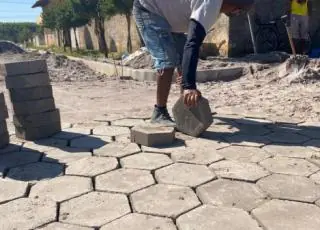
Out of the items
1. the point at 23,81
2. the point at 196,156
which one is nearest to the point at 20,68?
the point at 23,81

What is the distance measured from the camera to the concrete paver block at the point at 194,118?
3.15 metres

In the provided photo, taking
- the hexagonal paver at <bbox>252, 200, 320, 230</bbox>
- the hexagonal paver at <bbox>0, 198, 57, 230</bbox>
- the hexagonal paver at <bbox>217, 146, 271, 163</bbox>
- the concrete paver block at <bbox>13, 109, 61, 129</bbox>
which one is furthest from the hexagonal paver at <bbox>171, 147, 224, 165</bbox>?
the concrete paver block at <bbox>13, 109, 61, 129</bbox>

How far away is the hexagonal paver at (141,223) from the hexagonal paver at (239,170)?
0.67 meters

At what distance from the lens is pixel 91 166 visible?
2.59 meters

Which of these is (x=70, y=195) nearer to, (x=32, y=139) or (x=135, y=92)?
(x=32, y=139)

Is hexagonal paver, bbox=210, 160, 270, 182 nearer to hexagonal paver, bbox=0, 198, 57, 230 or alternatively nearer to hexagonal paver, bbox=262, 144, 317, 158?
hexagonal paver, bbox=262, 144, 317, 158


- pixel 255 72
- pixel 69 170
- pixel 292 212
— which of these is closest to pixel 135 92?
pixel 255 72

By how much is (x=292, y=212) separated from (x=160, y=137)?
1.34 meters

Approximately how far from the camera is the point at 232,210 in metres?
1.93

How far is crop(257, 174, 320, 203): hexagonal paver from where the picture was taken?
2.06m

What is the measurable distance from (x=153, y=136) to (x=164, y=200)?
3.21 ft

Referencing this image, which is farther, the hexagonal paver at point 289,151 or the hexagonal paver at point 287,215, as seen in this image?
the hexagonal paver at point 289,151

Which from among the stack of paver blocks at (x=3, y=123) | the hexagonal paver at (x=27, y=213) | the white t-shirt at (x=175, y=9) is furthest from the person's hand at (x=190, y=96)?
the stack of paver blocks at (x=3, y=123)

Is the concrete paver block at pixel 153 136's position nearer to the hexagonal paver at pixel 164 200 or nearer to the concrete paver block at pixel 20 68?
the hexagonal paver at pixel 164 200
